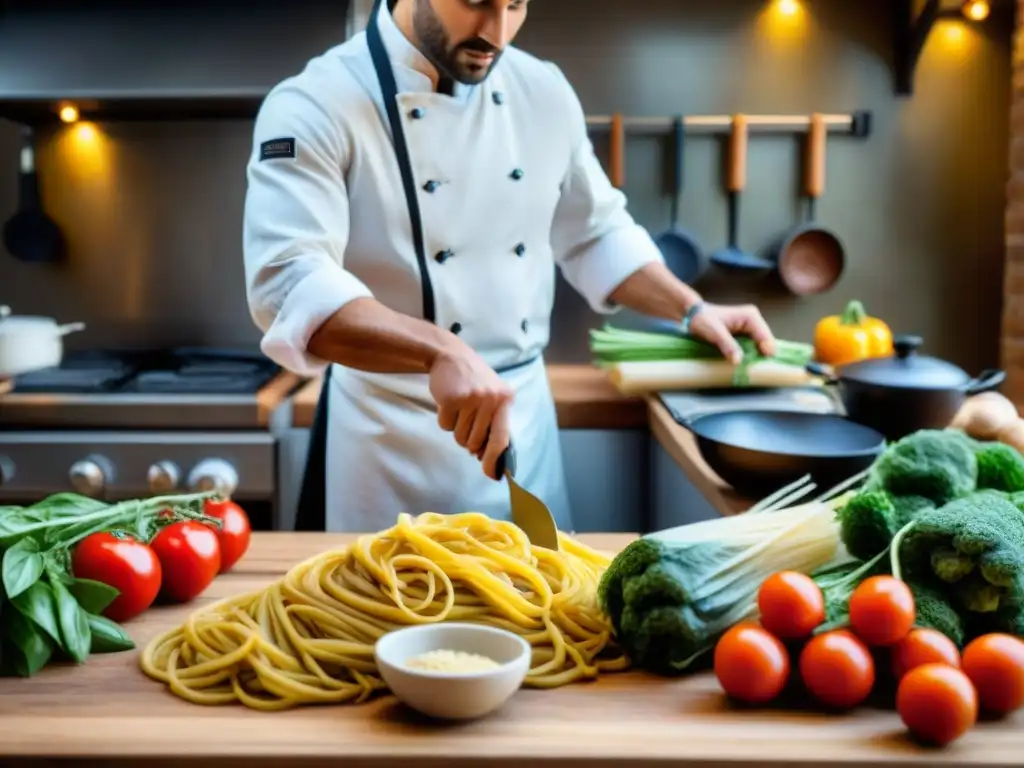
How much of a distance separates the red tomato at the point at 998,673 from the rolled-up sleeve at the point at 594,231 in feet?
4.38

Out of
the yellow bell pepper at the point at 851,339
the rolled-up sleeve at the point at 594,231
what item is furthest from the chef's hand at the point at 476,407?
the yellow bell pepper at the point at 851,339

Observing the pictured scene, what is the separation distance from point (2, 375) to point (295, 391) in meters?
0.74

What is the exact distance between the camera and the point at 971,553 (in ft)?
3.28

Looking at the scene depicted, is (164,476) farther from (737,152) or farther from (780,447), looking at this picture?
(737,152)

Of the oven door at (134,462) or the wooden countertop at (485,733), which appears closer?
the wooden countertop at (485,733)

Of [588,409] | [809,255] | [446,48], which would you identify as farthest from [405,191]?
[809,255]

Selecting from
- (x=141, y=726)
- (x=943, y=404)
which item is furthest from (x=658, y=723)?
(x=943, y=404)

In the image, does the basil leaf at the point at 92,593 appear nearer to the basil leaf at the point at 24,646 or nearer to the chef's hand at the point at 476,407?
the basil leaf at the point at 24,646

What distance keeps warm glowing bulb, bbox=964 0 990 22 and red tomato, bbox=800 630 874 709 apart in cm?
235

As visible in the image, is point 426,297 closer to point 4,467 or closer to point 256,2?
point 4,467

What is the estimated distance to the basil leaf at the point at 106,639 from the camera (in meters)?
1.10

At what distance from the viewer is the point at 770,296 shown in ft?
9.73

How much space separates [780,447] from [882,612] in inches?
22.2

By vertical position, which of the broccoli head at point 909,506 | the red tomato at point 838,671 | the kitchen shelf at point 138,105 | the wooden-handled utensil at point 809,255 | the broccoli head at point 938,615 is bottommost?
the red tomato at point 838,671
